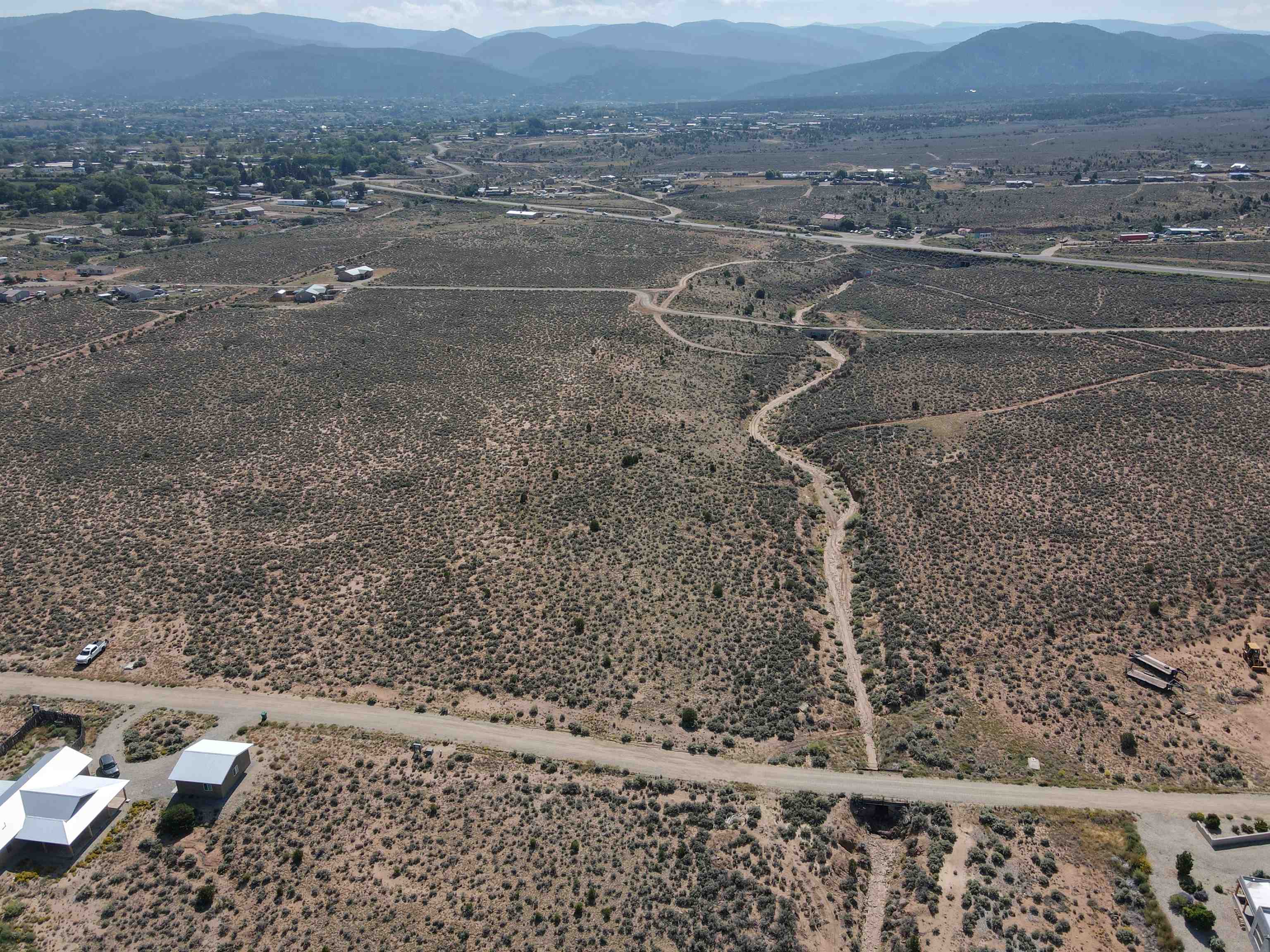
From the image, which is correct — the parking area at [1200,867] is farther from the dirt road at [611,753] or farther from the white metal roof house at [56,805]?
the white metal roof house at [56,805]

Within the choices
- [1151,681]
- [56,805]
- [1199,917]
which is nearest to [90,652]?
[56,805]

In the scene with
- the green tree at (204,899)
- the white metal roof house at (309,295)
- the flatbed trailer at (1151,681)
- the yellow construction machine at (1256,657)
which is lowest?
the green tree at (204,899)

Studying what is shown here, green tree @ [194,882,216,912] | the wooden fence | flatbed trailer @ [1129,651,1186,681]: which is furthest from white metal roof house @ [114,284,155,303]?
flatbed trailer @ [1129,651,1186,681]

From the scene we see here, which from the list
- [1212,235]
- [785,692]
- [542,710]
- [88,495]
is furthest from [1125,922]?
[1212,235]

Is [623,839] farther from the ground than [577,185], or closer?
closer

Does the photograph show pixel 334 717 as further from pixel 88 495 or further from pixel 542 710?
pixel 88 495

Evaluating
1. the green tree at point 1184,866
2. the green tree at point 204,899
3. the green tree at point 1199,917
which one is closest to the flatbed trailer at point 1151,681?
the green tree at point 1184,866

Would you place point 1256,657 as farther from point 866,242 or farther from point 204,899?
point 866,242
